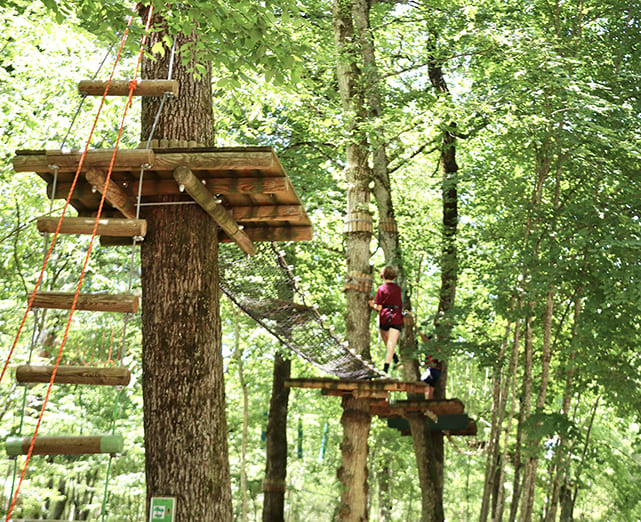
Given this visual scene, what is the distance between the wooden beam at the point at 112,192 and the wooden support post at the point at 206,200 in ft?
1.12

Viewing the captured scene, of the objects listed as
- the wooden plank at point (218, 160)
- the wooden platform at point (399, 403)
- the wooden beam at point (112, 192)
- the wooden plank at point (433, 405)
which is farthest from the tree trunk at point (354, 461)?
the wooden plank at point (218, 160)

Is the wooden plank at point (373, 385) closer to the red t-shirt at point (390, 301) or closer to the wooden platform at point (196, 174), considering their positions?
the red t-shirt at point (390, 301)

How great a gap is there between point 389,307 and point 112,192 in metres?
3.96

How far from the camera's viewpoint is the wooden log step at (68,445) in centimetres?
273

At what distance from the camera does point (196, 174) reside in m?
3.20

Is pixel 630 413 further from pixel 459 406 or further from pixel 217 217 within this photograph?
pixel 217 217

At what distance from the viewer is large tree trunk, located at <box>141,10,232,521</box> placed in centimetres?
302

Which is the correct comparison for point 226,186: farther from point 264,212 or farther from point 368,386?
point 368,386

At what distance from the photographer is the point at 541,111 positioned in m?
7.38

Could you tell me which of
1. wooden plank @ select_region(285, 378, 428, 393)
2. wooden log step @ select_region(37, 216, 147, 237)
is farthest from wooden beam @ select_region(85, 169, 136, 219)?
wooden plank @ select_region(285, 378, 428, 393)

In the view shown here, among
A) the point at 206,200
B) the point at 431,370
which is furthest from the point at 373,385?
the point at 206,200

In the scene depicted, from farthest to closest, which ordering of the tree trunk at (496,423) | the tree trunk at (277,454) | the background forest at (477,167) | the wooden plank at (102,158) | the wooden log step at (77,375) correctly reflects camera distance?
the tree trunk at (277,454) → the tree trunk at (496,423) → the background forest at (477,167) → the wooden plank at (102,158) → the wooden log step at (77,375)

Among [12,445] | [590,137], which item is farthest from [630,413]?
[12,445]

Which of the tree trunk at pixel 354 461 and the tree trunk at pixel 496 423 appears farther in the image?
the tree trunk at pixel 496 423
